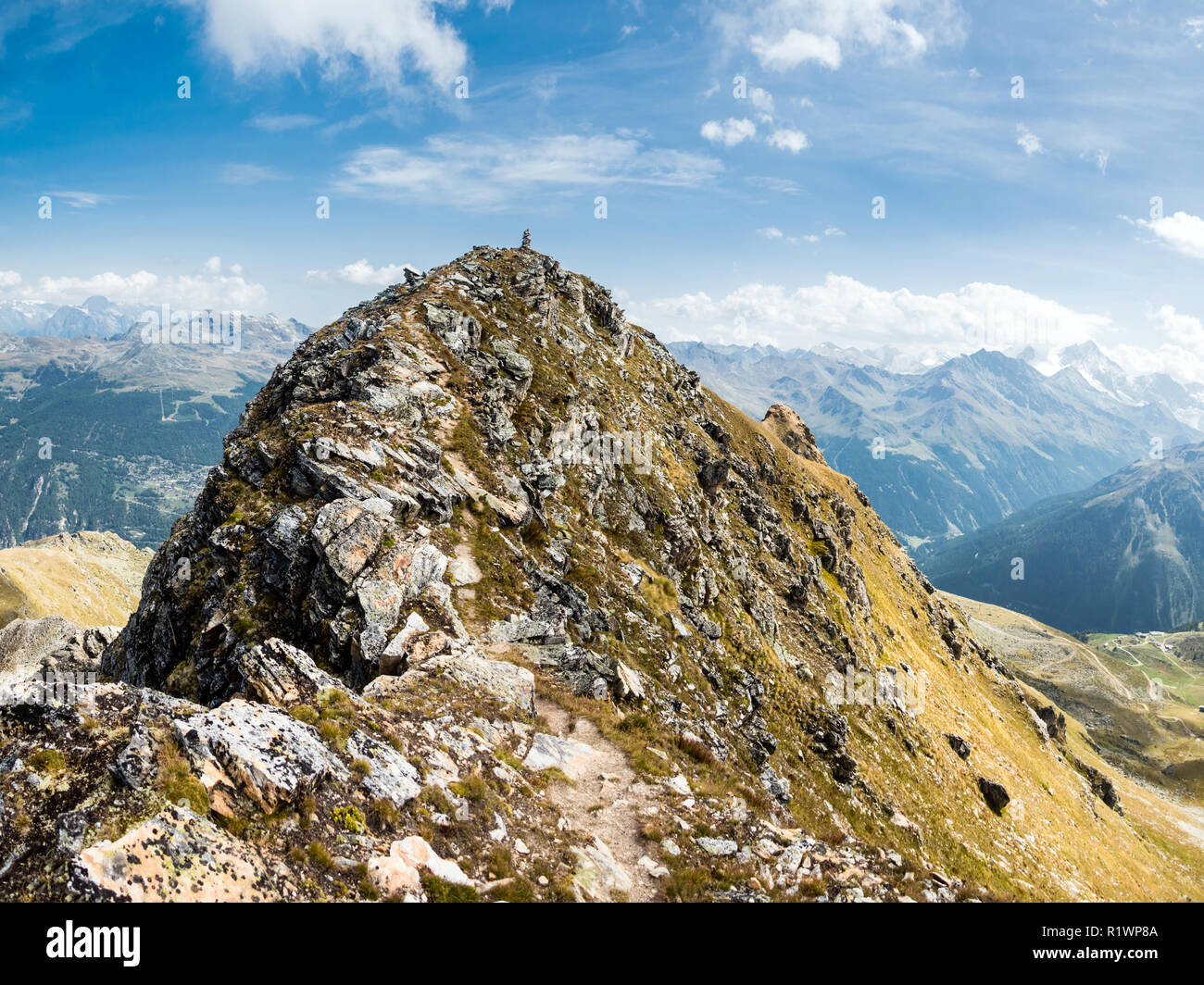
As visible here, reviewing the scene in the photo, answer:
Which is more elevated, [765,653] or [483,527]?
[483,527]

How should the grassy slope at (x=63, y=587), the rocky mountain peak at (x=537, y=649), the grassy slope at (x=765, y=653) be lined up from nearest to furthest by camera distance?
the rocky mountain peak at (x=537, y=649) → the grassy slope at (x=765, y=653) → the grassy slope at (x=63, y=587)

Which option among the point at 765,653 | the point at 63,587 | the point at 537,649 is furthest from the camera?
the point at 63,587

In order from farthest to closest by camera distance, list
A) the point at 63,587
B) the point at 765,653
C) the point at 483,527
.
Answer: the point at 63,587, the point at 765,653, the point at 483,527

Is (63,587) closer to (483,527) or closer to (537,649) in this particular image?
(483,527)

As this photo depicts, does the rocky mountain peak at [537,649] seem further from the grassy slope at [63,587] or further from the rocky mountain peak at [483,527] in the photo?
the grassy slope at [63,587]

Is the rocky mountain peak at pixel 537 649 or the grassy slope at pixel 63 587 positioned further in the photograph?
the grassy slope at pixel 63 587

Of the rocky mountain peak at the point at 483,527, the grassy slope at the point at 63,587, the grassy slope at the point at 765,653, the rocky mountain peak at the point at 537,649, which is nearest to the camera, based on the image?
the rocky mountain peak at the point at 537,649

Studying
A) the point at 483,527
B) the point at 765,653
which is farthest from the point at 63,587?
the point at 765,653

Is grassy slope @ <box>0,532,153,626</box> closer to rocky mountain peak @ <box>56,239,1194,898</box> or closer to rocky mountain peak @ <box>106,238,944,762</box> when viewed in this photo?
rocky mountain peak @ <box>106,238,944,762</box>

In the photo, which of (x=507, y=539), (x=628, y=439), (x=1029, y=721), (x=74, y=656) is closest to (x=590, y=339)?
(x=628, y=439)

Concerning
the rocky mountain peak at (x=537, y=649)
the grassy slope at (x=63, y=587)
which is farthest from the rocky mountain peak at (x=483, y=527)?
the grassy slope at (x=63, y=587)

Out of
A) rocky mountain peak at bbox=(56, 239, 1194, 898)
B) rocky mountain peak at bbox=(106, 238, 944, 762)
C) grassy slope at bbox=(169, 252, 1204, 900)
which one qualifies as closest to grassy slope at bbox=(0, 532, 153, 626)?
rocky mountain peak at bbox=(106, 238, 944, 762)
